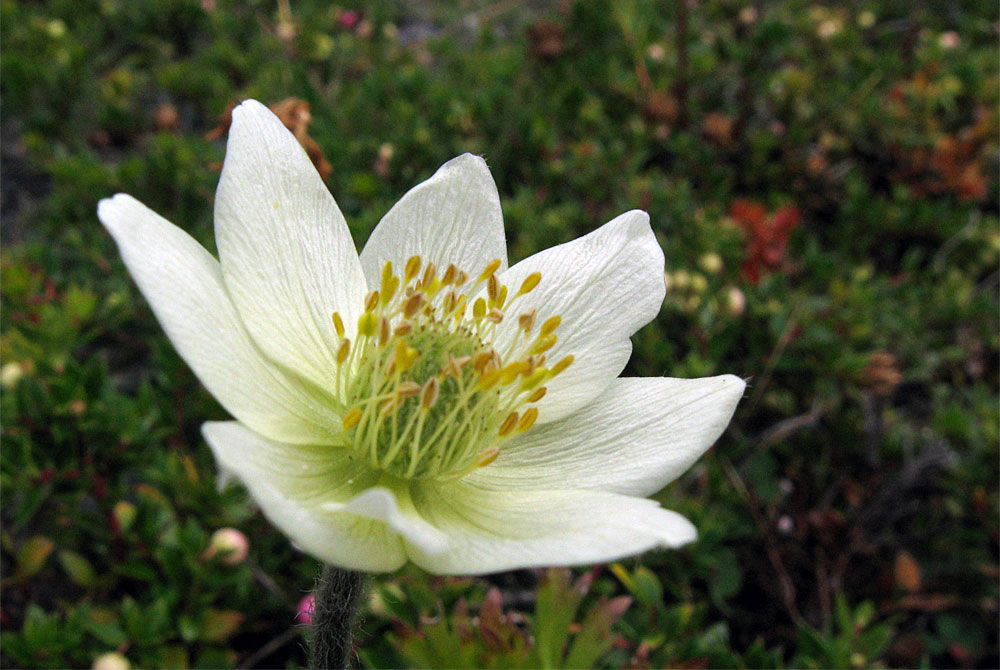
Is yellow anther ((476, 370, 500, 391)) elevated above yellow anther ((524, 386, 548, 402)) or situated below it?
above

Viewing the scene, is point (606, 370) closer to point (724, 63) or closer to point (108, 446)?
point (108, 446)

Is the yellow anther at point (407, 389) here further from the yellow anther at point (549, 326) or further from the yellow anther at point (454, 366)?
the yellow anther at point (549, 326)

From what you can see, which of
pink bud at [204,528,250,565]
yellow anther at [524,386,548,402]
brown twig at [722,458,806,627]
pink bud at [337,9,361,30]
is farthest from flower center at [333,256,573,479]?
pink bud at [337,9,361,30]

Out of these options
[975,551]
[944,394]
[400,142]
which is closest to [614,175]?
[400,142]

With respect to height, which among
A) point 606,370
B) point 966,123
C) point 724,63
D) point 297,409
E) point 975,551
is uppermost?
point 297,409

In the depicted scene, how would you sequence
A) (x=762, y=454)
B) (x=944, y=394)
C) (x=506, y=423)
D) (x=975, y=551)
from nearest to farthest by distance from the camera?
(x=506, y=423)
(x=975, y=551)
(x=762, y=454)
(x=944, y=394)

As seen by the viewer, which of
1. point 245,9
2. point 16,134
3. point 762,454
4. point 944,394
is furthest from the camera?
point 245,9

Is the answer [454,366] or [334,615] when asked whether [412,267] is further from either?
[334,615]

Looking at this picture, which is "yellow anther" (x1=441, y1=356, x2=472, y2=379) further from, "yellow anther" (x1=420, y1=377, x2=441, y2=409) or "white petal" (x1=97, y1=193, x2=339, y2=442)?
"white petal" (x1=97, y1=193, x2=339, y2=442)
